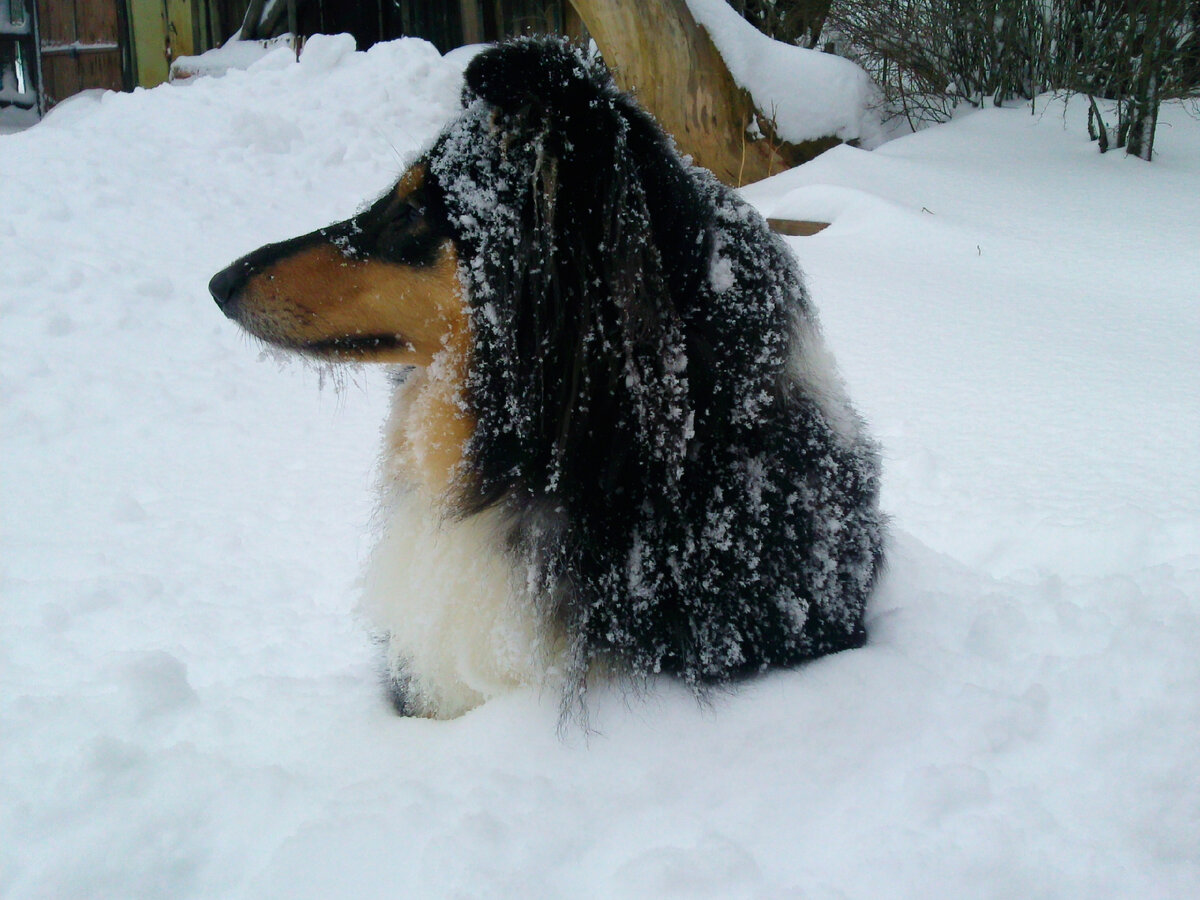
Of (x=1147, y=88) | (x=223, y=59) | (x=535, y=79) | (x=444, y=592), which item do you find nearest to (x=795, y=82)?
(x=1147, y=88)

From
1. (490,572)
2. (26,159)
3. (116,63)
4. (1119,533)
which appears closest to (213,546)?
(490,572)

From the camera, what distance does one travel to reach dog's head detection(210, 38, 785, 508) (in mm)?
1437

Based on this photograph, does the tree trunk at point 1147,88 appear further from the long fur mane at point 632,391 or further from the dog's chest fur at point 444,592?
the dog's chest fur at point 444,592

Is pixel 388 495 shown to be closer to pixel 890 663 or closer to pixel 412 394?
pixel 412 394

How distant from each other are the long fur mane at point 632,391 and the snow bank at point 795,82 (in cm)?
650

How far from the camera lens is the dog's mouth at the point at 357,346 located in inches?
67.2

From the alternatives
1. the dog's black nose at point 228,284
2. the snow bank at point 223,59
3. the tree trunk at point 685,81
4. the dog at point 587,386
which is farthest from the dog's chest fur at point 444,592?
the snow bank at point 223,59

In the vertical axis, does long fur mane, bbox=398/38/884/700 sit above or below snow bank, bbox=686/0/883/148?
below

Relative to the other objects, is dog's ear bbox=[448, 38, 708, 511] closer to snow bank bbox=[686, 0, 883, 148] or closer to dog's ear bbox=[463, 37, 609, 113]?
dog's ear bbox=[463, 37, 609, 113]

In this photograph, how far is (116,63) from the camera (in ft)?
32.5

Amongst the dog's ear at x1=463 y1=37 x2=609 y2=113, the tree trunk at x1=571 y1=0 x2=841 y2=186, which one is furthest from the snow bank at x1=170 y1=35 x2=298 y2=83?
the dog's ear at x1=463 y1=37 x2=609 y2=113

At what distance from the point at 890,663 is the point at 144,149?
6411 mm

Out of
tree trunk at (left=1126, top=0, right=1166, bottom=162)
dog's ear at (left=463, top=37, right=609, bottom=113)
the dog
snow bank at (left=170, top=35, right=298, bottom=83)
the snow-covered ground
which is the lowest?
the snow-covered ground

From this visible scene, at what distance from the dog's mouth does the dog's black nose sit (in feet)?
0.61
